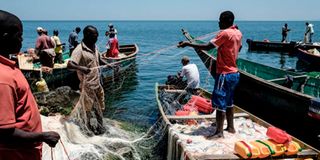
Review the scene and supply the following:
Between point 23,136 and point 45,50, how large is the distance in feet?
38.4

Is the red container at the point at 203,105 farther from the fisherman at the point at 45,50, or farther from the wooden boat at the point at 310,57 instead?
the wooden boat at the point at 310,57

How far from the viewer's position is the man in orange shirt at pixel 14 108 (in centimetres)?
221

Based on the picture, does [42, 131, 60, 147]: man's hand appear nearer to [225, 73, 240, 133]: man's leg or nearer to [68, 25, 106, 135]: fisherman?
[225, 73, 240, 133]: man's leg

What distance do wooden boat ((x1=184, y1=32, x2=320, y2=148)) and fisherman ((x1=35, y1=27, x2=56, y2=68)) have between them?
6486 millimetres

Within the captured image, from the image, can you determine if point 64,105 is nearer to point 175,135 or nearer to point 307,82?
point 175,135

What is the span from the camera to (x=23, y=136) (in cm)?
237

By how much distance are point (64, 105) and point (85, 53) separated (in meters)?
3.66

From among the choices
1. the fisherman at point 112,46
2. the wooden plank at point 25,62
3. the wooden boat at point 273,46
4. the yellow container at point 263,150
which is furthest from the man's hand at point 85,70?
the wooden boat at point 273,46

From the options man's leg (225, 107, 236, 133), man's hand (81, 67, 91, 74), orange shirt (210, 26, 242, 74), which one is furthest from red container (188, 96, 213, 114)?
man's hand (81, 67, 91, 74)

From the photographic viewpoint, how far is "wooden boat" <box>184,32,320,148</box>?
8.69m

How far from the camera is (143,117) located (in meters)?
12.4

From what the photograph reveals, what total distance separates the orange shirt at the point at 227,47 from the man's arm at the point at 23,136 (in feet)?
12.0

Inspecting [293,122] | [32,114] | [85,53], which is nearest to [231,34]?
[85,53]

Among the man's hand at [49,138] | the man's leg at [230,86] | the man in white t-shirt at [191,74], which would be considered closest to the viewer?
the man's hand at [49,138]
